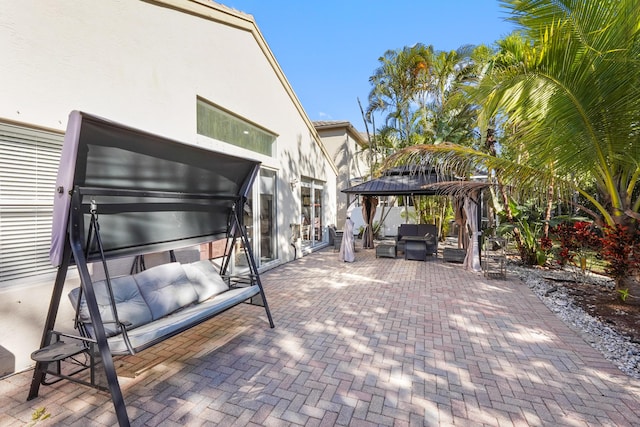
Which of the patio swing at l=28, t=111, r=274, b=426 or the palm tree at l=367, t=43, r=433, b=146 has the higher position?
the palm tree at l=367, t=43, r=433, b=146

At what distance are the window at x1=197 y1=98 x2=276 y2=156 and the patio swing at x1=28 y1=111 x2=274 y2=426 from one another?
2423 mm

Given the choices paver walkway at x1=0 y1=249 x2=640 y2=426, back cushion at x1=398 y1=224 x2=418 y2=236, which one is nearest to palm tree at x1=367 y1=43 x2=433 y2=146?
back cushion at x1=398 y1=224 x2=418 y2=236

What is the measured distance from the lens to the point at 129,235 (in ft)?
12.5

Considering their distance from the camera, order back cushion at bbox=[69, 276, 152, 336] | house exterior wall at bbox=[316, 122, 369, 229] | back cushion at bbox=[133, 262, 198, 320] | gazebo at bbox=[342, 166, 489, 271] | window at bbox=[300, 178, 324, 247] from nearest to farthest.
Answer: back cushion at bbox=[69, 276, 152, 336] → back cushion at bbox=[133, 262, 198, 320] → gazebo at bbox=[342, 166, 489, 271] → window at bbox=[300, 178, 324, 247] → house exterior wall at bbox=[316, 122, 369, 229]

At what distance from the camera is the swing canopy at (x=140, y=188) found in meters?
2.79

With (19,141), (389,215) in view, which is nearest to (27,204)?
(19,141)

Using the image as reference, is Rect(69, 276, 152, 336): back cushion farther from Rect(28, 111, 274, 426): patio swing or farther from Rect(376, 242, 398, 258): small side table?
Rect(376, 242, 398, 258): small side table

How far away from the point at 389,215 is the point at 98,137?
55.1 ft

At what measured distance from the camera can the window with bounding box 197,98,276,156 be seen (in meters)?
6.56

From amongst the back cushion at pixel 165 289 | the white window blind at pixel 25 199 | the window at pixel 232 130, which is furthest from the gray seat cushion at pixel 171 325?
the window at pixel 232 130

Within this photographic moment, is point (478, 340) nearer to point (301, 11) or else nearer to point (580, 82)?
point (580, 82)

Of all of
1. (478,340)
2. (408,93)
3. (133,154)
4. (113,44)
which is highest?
(408,93)

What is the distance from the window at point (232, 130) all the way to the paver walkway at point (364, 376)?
4.14 metres

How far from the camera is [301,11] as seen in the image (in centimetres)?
1209
